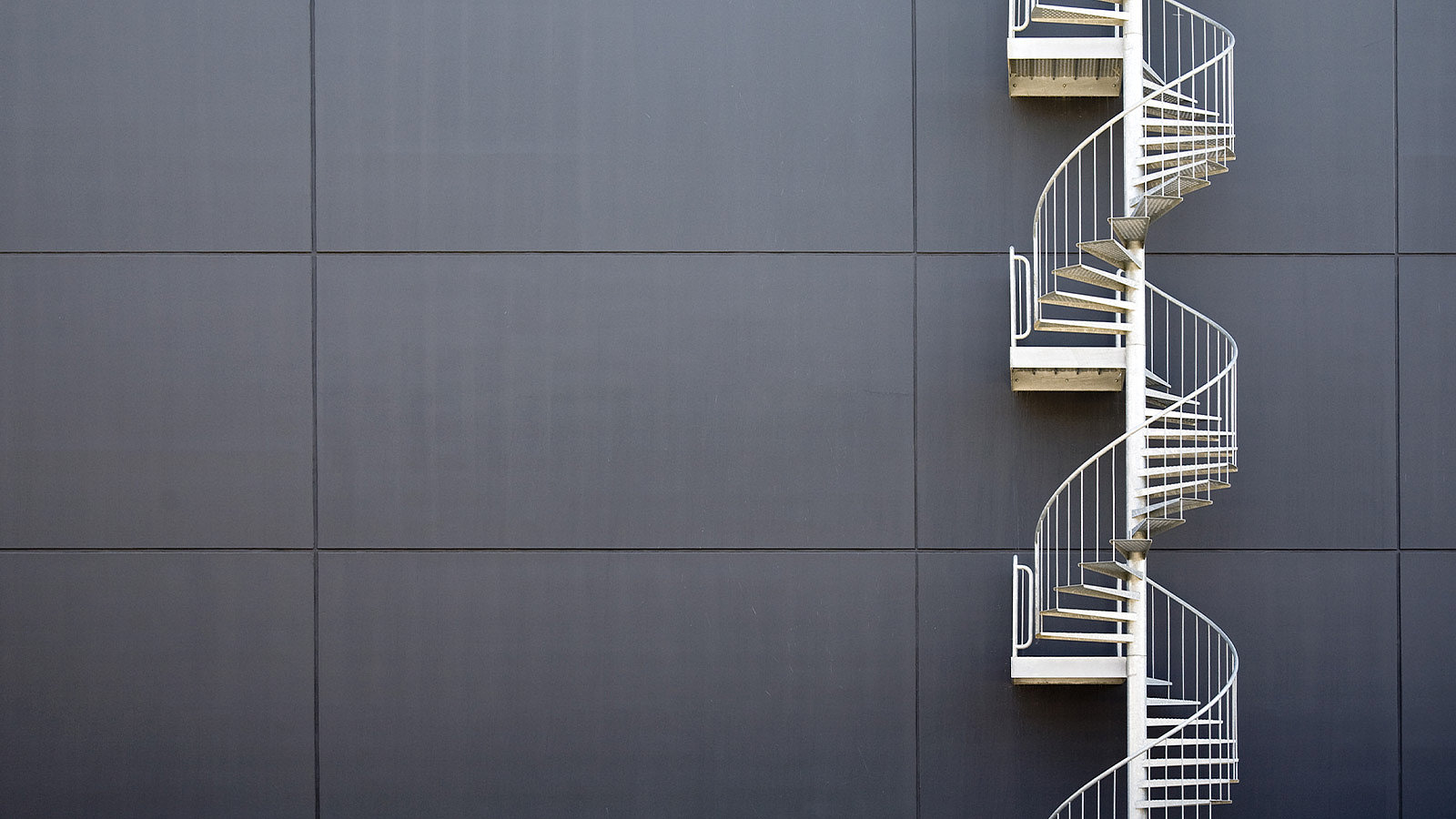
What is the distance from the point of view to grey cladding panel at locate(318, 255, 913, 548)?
721 cm

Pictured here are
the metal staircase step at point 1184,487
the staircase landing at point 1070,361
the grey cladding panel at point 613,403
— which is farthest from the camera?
the grey cladding panel at point 613,403

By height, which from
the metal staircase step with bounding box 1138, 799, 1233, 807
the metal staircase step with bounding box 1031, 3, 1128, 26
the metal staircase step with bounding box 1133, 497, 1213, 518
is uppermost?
the metal staircase step with bounding box 1031, 3, 1128, 26

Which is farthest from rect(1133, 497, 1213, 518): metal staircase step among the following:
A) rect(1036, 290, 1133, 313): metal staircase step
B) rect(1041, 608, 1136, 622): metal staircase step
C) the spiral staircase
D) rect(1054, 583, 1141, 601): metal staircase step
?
rect(1036, 290, 1133, 313): metal staircase step

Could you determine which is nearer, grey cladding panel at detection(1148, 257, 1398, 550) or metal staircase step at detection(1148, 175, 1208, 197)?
metal staircase step at detection(1148, 175, 1208, 197)

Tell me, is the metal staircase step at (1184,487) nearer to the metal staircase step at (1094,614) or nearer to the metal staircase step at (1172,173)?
the metal staircase step at (1094,614)

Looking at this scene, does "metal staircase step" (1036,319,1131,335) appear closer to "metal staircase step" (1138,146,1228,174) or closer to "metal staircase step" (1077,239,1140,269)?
"metal staircase step" (1077,239,1140,269)

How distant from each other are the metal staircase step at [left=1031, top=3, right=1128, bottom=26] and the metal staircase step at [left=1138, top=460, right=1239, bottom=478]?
2595mm

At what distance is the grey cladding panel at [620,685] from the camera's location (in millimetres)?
7168

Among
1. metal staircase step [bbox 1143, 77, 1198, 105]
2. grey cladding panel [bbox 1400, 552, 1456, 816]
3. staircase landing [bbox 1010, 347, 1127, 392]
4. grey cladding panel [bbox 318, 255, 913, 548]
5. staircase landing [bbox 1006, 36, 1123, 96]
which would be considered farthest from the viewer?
grey cladding panel [bbox 318, 255, 913, 548]

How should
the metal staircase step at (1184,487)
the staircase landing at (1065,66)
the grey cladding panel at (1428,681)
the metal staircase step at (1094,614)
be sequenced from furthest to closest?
the grey cladding panel at (1428,681) → the staircase landing at (1065,66) → the metal staircase step at (1094,614) → the metal staircase step at (1184,487)

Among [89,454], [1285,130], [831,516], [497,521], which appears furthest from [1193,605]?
[89,454]

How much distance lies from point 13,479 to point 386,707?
8.81 ft

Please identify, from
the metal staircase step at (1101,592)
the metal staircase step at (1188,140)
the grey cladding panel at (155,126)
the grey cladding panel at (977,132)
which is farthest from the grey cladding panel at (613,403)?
the metal staircase step at (1188,140)

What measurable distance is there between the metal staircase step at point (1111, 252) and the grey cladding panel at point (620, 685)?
2.15 metres
